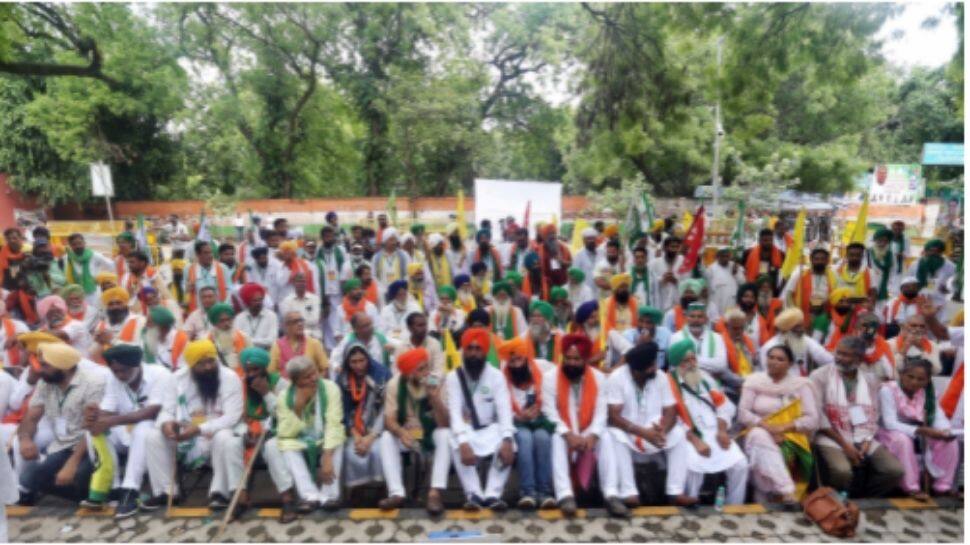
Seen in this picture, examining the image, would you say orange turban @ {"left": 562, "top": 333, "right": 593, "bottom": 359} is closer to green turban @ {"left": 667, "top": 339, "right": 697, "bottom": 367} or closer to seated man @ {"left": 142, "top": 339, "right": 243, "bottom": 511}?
green turban @ {"left": 667, "top": 339, "right": 697, "bottom": 367}

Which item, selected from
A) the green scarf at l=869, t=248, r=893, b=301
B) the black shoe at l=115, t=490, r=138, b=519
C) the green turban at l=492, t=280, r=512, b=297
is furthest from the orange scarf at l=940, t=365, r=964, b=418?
the black shoe at l=115, t=490, r=138, b=519

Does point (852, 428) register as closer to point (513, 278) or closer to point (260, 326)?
point (513, 278)

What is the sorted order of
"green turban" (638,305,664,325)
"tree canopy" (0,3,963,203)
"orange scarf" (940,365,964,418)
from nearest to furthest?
1. "orange scarf" (940,365,964,418)
2. "green turban" (638,305,664,325)
3. "tree canopy" (0,3,963,203)

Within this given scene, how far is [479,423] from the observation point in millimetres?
4250

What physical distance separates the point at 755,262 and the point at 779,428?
3771 mm

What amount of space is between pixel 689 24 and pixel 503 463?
6.05 meters

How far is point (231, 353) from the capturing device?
5.16m

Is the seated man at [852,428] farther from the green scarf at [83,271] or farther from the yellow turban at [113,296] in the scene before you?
the green scarf at [83,271]

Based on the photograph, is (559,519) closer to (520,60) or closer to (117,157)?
(520,60)

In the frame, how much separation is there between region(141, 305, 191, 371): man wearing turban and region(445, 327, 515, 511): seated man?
2.44 metres

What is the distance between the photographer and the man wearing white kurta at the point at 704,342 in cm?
491

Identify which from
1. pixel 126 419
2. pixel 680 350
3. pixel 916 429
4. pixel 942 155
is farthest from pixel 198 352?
pixel 942 155

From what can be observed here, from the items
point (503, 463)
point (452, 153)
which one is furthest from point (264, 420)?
point (452, 153)

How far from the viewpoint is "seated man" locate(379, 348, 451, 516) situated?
13.3 feet
